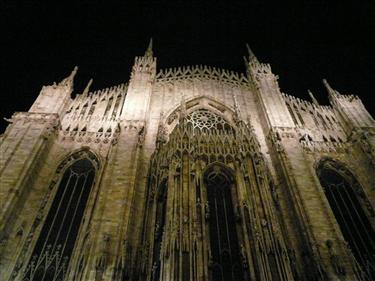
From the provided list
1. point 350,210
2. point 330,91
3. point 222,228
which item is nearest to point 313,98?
point 330,91

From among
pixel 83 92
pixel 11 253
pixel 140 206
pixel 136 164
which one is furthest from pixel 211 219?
pixel 83 92

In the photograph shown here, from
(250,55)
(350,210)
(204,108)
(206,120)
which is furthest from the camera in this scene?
(250,55)

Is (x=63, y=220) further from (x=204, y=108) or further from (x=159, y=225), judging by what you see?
(x=204, y=108)

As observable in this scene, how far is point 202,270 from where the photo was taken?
36.6ft

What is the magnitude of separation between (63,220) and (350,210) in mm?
15235

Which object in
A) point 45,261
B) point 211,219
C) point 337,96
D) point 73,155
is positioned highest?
point 337,96

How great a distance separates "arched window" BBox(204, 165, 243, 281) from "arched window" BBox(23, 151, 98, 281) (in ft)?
21.5

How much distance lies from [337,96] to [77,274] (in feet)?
66.5

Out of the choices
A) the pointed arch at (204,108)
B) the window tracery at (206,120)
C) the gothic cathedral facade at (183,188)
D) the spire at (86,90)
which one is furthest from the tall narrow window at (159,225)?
the spire at (86,90)

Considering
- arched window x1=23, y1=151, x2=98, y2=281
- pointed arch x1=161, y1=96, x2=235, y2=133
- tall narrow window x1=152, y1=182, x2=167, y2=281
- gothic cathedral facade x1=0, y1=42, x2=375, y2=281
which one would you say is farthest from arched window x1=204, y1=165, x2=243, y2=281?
arched window x1=23, y1=151, x2=98, y2=281

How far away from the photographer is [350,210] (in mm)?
17109

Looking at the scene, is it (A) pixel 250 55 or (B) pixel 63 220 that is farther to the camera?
(A) pixel 250 55

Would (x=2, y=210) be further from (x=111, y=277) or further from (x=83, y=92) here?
(x=83, y=92)

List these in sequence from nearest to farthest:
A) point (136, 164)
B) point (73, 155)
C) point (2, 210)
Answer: point (2, 210) < point (136, 164) < point (73, 155)
